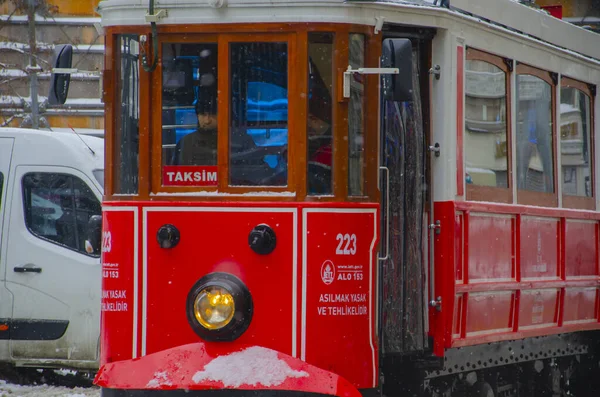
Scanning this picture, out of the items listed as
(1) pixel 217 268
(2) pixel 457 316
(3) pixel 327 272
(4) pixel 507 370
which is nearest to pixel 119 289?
(1) pixel 217 268

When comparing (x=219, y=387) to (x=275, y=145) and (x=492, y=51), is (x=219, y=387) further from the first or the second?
(x=492, y=51)

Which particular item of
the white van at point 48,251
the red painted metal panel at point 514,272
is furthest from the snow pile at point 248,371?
the white van at point 48,251

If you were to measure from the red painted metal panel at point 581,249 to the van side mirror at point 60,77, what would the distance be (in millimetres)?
4202

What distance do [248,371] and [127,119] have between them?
5.63ft

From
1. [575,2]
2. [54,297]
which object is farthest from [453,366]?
[575,2]

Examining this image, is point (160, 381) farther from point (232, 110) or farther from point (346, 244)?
point (232, 110)

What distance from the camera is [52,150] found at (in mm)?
12148

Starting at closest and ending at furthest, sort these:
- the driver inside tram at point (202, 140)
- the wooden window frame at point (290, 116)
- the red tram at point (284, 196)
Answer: the red tram at point (284, 196) < the wooden window frame at point (290, 116) < the driver inside tram at point (202, 140)

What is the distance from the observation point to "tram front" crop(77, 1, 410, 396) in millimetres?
7004

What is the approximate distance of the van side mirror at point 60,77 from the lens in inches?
299

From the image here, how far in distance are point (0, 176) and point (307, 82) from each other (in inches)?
235

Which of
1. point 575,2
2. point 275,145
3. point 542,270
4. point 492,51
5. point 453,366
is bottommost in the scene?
point 453,366

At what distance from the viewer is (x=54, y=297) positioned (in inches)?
466

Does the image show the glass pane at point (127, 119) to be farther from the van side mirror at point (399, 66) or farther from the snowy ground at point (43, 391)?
the snowy ground at point (43, 391)
